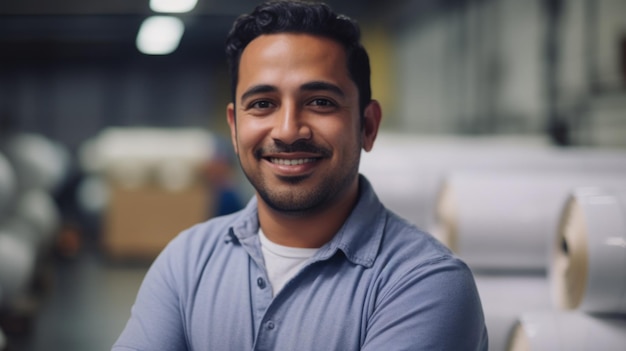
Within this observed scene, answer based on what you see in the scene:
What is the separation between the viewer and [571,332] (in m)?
1.81

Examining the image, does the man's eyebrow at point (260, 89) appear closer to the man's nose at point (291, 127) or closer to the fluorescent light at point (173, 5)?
the man's nose at point (291, 127)

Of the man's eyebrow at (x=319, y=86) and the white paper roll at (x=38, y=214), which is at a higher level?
the man's eyebrow at (x=319, y=86)

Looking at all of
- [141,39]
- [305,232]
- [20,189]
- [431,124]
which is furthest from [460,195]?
[431,124]

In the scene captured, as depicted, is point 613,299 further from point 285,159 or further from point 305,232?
point 285,159

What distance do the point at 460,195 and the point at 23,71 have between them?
12985 millimetres

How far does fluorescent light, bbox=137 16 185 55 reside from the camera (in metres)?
4.97

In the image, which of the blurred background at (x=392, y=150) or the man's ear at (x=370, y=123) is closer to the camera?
the man's ear at (x=370, y=123)

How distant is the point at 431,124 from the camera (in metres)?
10.9

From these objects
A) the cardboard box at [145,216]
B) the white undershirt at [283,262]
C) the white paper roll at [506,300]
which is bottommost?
the cardboard box at [145,216]

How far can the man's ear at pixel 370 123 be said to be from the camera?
5.16ft

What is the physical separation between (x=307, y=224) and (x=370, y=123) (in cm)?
29

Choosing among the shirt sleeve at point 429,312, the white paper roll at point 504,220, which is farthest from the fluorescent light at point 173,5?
the shirt sleeve at point 429,312

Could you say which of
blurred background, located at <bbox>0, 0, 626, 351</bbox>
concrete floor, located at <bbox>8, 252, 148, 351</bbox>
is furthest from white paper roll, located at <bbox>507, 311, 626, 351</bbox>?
concrete floor, located at <bbox>8, 252, 148, 351</bbox>

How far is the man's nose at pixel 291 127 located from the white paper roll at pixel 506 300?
1.05 metres
